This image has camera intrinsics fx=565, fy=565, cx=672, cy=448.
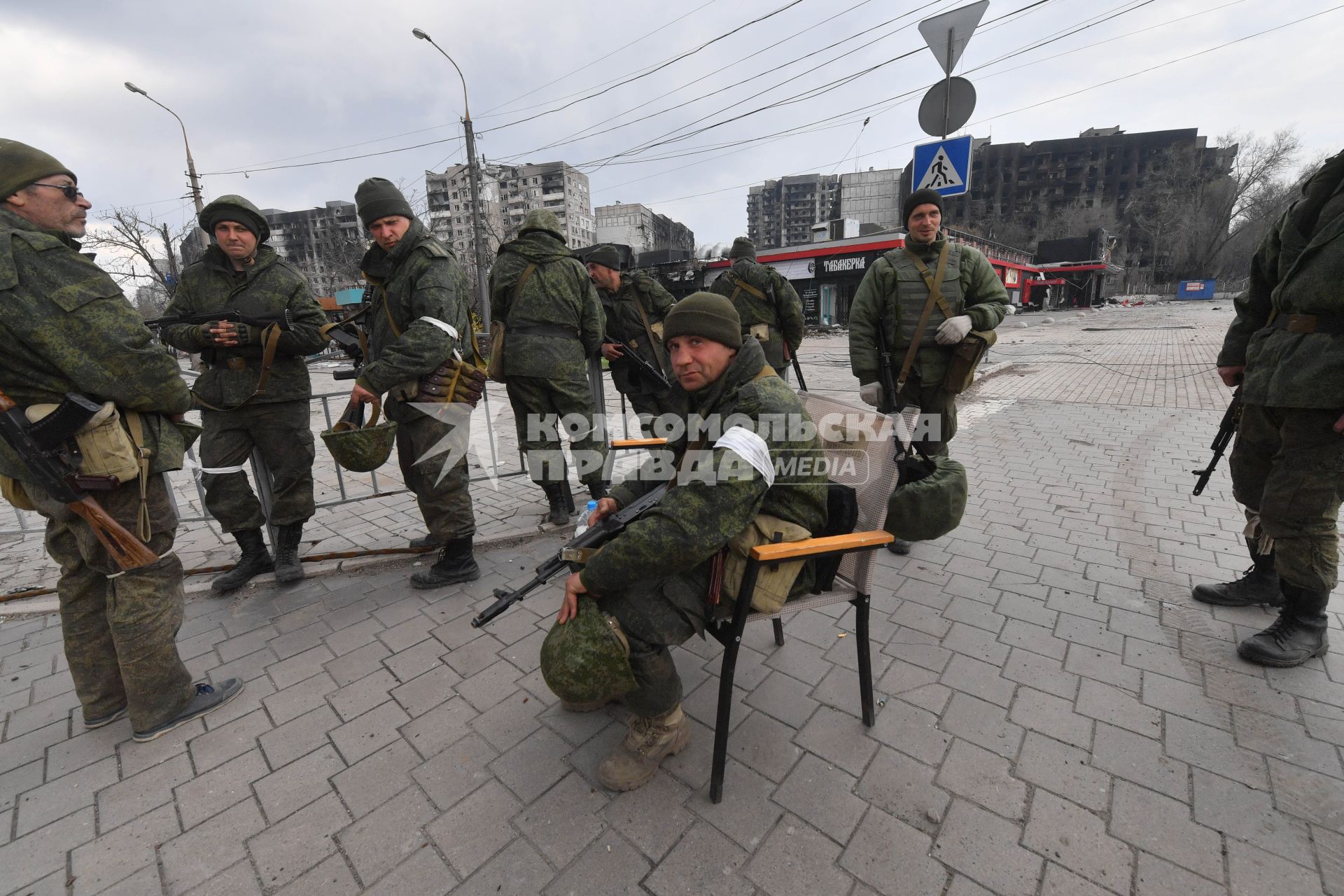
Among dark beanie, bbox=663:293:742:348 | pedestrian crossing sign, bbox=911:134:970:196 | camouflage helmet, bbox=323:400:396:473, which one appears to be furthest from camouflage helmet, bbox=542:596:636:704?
pedestrian crossing sign, bbox=911:134:970:196

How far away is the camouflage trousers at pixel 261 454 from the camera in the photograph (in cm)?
309

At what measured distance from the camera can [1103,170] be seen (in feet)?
243

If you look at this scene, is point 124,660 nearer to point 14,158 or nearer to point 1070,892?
point 14,158

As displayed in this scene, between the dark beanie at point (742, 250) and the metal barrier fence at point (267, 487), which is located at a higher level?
the dark beanie at point (742, 250)

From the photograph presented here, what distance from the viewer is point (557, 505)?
162 inches

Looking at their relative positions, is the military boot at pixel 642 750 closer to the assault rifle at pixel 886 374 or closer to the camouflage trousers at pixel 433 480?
the camouflage trousers at pixel 433 480

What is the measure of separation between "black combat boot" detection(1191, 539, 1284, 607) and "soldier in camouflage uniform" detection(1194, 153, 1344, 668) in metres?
0.27

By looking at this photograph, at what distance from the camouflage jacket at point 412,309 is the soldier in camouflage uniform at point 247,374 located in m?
0.39

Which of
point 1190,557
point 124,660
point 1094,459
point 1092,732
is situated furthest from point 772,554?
point 1094,459

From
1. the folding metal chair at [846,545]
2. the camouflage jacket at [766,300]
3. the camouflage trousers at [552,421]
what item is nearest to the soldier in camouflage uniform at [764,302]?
the camouflage jacket at [766,300]

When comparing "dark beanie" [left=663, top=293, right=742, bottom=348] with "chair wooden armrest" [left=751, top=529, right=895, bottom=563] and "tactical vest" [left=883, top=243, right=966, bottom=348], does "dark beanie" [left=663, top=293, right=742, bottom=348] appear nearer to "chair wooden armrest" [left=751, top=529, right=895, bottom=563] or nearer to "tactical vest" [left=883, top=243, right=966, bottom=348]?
"chair wooden armrest" [left=751, top=529, right=895, bottom=563]

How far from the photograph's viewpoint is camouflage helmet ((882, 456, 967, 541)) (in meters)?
1.81

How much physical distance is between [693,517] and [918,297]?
2.56 metres

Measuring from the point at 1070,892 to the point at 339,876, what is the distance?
1987mm
